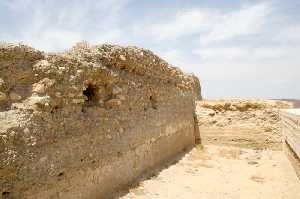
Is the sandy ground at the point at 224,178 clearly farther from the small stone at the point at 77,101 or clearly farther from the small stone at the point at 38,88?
the small stone at the point at 38,88

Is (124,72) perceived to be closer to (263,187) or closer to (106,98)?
(106,98)

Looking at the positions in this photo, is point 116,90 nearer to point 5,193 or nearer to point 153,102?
point 153,102

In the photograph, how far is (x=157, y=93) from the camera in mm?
8695

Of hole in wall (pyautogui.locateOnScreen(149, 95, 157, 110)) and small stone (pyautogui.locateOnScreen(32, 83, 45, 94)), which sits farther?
hole in wall (pyautogui.locateOnScreen(149, 95, 157, 110))

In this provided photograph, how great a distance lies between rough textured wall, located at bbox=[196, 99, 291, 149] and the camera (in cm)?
1158

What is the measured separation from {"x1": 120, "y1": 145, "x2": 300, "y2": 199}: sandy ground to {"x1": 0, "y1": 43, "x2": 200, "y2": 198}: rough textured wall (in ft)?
1.78

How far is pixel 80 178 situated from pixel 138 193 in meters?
1.46

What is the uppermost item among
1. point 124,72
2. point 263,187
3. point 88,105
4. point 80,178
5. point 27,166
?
point 124,72

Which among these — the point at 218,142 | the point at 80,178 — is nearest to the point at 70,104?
the point at 80,178

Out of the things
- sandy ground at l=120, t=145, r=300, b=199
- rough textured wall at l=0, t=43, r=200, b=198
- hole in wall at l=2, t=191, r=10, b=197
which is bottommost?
sandy ground at l=120, t=145, r=300, b=199

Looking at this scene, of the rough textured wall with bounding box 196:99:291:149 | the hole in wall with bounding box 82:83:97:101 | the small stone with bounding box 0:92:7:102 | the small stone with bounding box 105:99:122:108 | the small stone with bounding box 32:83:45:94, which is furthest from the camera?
the rough textured wall with bounding box 196:99:291:149


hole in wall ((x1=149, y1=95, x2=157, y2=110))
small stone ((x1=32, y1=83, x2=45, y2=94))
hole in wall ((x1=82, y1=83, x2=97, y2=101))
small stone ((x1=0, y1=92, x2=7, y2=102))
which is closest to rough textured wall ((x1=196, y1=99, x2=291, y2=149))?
hole in wall ((x1=149, y1=95, x2=157, y2=110))

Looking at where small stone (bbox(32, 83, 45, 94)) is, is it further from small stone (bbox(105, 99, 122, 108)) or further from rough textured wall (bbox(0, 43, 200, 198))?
small stone (bbox(105, 99, 122, 108))

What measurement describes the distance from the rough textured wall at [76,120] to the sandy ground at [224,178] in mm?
541
